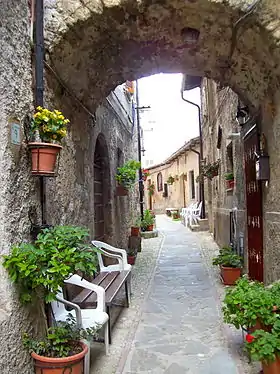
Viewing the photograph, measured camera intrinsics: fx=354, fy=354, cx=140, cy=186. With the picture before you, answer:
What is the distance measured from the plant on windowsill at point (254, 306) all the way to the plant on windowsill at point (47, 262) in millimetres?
1183

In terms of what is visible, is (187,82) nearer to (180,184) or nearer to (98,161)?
(98,161)

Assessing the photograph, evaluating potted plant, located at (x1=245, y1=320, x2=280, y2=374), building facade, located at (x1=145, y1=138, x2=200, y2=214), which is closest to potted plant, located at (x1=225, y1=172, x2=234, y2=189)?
potted plant, located at (x1=245, y1=320, x2=280, y2=374)

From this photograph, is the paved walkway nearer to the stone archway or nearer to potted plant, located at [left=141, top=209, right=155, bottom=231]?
the stone archway

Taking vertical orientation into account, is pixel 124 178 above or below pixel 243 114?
below

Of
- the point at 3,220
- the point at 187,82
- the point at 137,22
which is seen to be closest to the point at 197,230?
the point at 187,82

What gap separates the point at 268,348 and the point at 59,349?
1.34m

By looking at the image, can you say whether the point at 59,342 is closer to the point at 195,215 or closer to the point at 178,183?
the point at 195,215

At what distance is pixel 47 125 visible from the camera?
256 centimetres

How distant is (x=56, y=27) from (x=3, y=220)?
66.6 inches

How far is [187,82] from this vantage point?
11055 mm

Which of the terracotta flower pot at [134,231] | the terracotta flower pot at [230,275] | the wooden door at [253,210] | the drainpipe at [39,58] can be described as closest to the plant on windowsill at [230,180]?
the wooden door at [253,210]

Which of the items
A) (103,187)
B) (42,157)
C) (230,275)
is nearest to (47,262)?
(42,157)

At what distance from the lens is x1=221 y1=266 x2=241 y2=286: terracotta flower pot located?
17.1 ft

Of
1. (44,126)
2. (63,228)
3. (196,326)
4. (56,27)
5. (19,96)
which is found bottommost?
(196,326)
